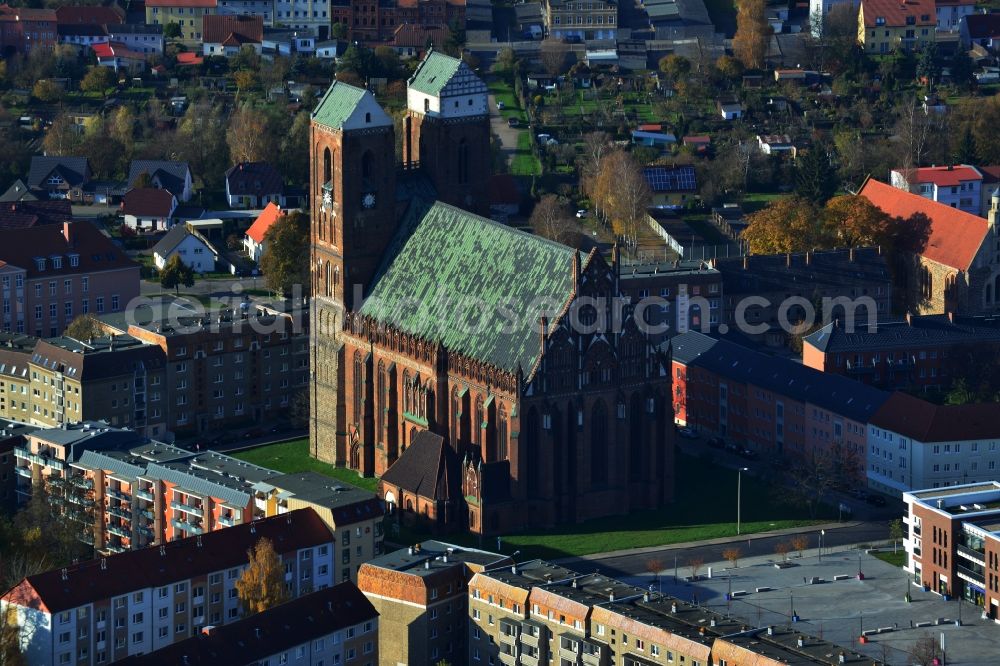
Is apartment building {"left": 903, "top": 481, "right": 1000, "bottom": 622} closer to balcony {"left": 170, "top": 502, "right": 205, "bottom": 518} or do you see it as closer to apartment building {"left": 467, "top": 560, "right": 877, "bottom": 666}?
apartment building {"left": 467, "top": 560, "right": 877, "bottom": 666}

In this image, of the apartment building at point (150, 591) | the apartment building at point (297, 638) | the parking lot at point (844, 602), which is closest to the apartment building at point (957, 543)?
the parking lot at point (844, 602)

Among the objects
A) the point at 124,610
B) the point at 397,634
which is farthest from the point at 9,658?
the point at 397,634

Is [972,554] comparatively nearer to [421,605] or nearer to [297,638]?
[421,605]

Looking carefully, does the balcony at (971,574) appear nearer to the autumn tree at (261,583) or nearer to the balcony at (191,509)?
the autumn tree at (261,583)

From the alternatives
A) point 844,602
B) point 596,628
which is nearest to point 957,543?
point 844,602

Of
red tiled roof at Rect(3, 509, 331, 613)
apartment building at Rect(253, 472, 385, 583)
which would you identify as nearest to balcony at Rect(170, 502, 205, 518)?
apartment building at Rect(253, 472, 385, 583)

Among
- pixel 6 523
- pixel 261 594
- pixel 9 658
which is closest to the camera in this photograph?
pixel 9 658

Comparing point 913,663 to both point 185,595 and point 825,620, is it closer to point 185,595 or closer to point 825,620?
point 825,620
